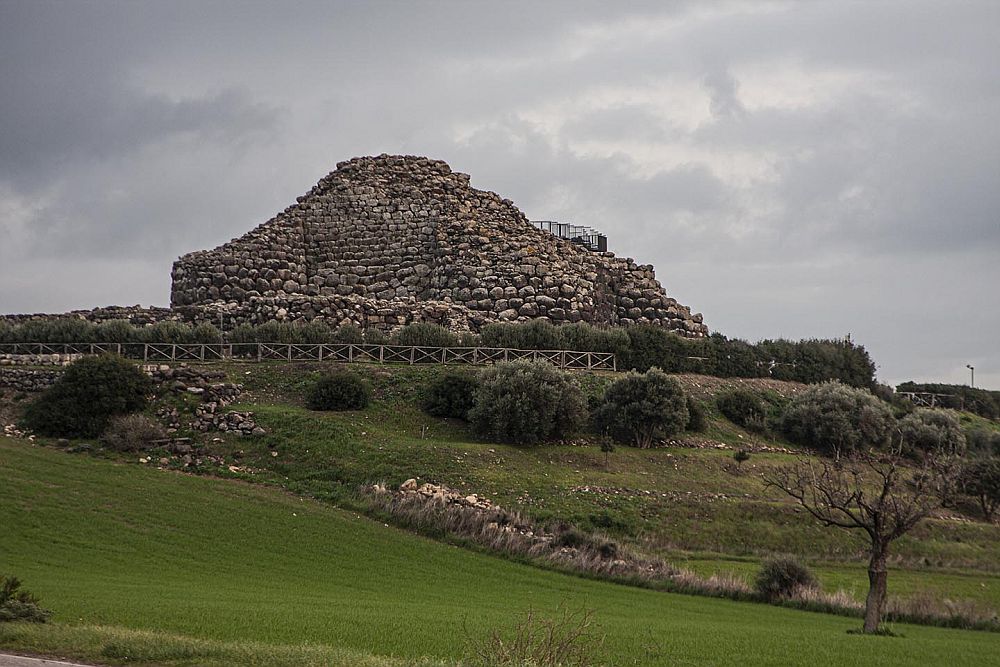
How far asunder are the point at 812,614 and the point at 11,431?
86.2 ft

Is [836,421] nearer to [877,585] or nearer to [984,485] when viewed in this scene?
[984,485]

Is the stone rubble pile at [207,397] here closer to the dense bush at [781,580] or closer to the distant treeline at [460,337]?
the distant treeline at [460,337]

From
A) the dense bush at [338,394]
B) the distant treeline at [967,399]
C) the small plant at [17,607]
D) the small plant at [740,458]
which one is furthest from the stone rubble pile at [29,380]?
the distant treeline at [967,399]

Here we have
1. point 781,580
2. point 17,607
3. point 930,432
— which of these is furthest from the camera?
point 930,432

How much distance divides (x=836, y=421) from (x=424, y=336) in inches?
660

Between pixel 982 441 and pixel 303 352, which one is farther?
pixel 982 441

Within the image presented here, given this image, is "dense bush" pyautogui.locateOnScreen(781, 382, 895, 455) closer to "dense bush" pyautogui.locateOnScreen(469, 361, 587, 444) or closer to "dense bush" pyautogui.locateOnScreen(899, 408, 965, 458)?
"dense bush" pyautogui.locateOnScreen(899, 408, 965, 458)

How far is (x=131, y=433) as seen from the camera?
34938 mm

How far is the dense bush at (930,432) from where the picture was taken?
4272cm

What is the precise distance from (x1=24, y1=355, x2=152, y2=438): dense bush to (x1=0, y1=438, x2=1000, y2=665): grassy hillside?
2.26 meters

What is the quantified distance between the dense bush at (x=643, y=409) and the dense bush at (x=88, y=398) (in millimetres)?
16105

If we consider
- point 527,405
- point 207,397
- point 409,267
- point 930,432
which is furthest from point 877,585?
point 409,267

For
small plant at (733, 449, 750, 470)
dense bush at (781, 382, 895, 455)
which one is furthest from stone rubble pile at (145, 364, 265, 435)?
dense bush at (781, 382, 895, 455)

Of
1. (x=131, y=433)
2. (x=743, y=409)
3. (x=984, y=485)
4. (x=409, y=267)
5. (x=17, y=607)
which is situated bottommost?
(x=17, y=607)
